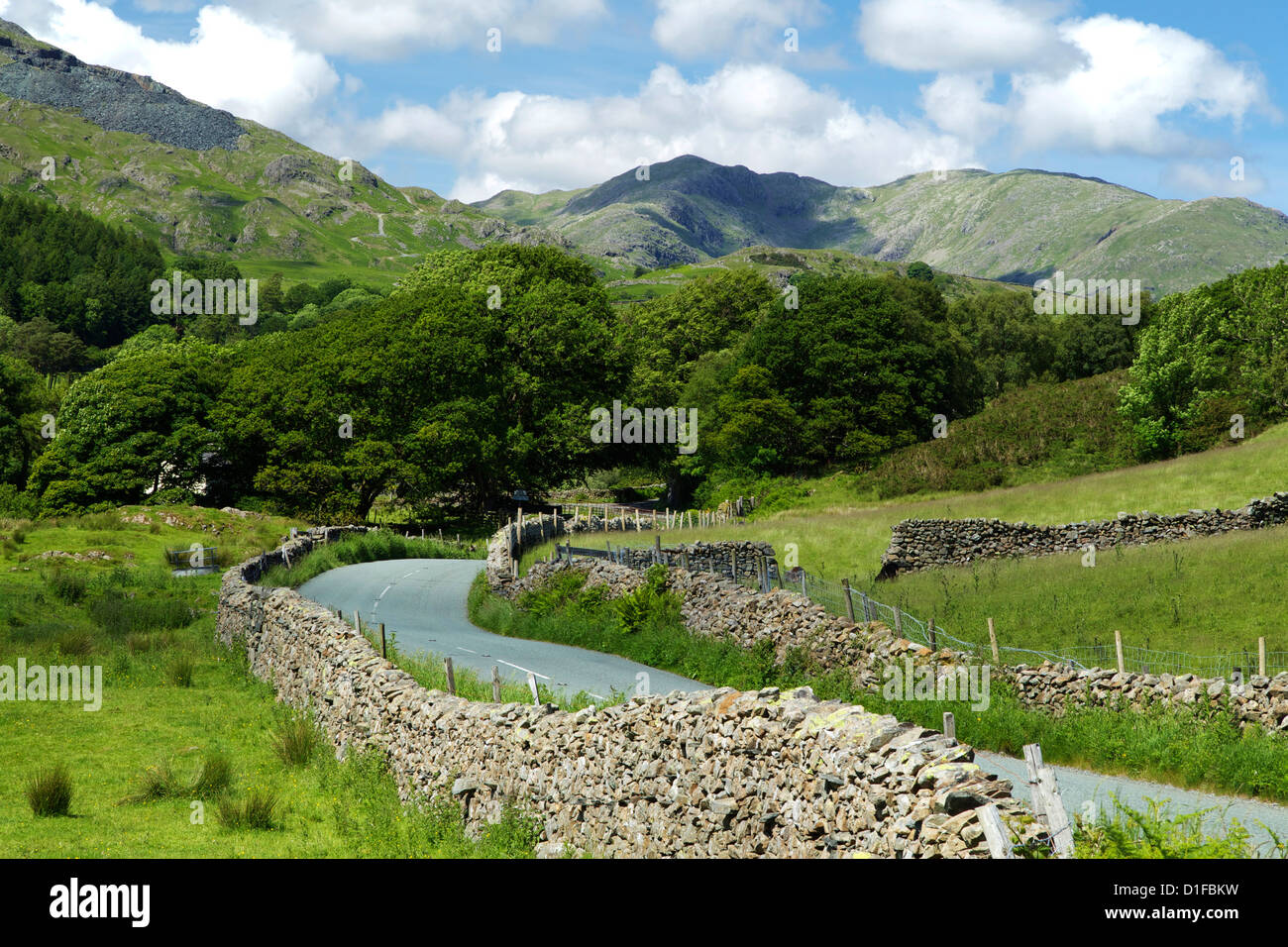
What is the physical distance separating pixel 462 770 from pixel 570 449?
5411cm

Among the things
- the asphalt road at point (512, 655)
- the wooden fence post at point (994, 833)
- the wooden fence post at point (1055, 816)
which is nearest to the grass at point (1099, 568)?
the asphalt road at point (512, 655)

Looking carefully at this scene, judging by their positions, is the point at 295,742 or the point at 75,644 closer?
the point at 295,742

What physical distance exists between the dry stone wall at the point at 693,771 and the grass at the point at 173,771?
0.68 m

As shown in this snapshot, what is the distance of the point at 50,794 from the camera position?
14.1 meters

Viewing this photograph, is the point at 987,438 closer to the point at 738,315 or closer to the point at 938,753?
the point at 738,315

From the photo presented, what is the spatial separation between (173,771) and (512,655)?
37.7 feet

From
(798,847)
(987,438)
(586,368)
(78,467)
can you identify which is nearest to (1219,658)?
(798,847)

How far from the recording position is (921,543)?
36.8m

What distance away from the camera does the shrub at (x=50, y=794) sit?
46.1 feet

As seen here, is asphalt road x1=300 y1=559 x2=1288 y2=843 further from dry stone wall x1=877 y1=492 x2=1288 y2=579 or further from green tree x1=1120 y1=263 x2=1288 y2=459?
green tree x1=1120 y1=263 x2=1288 y2=459

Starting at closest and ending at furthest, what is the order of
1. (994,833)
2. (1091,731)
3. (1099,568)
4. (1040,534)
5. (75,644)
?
(994,833), (1091,731), (75,644), (1099,568), (1040,534)

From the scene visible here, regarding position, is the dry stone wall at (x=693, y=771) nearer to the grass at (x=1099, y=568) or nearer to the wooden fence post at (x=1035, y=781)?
the wooden fence post at (x=1035, y=781)

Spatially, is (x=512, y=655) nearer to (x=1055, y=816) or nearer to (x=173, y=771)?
(x=173, y=771)

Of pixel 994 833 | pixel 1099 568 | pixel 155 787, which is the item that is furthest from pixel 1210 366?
pixel 994 833
